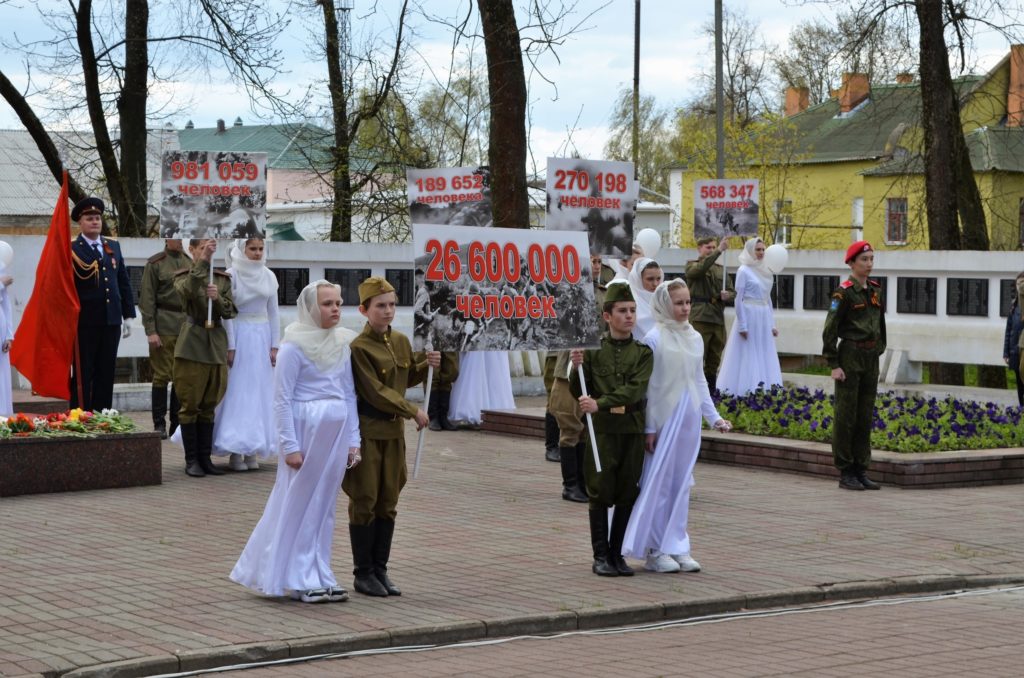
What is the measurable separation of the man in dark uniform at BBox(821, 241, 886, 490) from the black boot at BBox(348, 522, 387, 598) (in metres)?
5.57

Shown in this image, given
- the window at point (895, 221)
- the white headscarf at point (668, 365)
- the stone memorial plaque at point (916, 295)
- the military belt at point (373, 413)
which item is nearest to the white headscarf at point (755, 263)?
the stone memorial plaque at point (916, 295)

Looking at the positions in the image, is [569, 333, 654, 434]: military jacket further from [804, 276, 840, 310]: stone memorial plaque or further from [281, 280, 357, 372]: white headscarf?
[804, 276, 840, 310]: stone memorial plaque

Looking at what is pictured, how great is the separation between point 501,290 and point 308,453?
187 cm

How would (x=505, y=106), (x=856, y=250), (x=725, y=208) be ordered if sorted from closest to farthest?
(x=856, y=250) → (x=505, y=106) → (x=725, y=208)

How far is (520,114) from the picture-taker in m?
20.4

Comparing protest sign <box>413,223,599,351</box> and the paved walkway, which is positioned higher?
protest sign <box>413,223,599,351</box>

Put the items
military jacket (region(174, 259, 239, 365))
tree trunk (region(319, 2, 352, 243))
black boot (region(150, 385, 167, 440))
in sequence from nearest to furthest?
military jacket (region(174, 259, 239, 365))
black boot (region(150, 385, 167, 440))
tree trunk (region(319, 2, 352, 243))

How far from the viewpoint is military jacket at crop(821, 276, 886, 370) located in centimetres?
1347

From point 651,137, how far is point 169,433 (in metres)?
67.6

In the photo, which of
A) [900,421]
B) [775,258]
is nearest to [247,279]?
[900,421]

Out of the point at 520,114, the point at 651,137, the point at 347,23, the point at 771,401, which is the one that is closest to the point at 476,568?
the point at 771,401

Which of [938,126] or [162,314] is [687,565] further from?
[938,126]

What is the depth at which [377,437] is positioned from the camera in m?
8.99

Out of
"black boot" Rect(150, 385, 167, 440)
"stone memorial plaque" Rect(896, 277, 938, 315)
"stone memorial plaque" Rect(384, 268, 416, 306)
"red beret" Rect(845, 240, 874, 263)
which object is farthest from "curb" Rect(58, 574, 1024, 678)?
"stone memorial plaque" Rect(896, 277, 938, 315)
